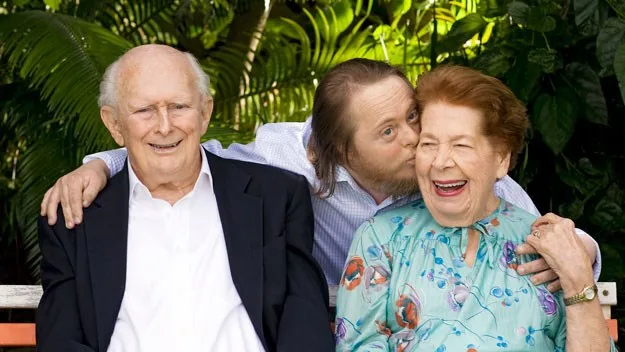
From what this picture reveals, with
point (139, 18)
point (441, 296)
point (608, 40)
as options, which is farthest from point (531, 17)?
point (139, 18)

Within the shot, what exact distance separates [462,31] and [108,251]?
81.9 inches

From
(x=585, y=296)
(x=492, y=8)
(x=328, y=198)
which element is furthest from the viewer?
(x=492, y=8)

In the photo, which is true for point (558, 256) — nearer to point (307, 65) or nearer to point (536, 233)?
point (536, 233)

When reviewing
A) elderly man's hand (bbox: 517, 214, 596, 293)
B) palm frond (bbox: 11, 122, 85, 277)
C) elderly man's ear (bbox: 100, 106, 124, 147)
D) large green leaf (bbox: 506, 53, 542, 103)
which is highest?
elderly man's ear (bbox: 100, 106, 124, 147)

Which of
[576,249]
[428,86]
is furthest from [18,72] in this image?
[576,249]

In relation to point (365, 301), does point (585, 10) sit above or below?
above

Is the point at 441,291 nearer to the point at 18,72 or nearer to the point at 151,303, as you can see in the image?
the point at 151,303

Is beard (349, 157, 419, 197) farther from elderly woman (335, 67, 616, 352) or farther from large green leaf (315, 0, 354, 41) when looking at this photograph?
large green leaf (315, 0, 354, 41)

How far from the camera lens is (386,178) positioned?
3535 millimetres

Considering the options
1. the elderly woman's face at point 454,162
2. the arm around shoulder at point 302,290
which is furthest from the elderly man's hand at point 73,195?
the elderly woman's face at point 454,162

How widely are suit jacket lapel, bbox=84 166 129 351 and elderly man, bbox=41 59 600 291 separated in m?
0.05

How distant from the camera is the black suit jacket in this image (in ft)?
10.9

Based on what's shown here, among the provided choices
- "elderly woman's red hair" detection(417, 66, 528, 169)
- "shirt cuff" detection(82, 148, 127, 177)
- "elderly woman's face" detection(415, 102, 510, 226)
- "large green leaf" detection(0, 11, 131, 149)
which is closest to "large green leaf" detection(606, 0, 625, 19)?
"elderly woman's red hair" detection(417, 66, 528, 169)

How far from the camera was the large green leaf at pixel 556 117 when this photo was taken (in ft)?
14.5
